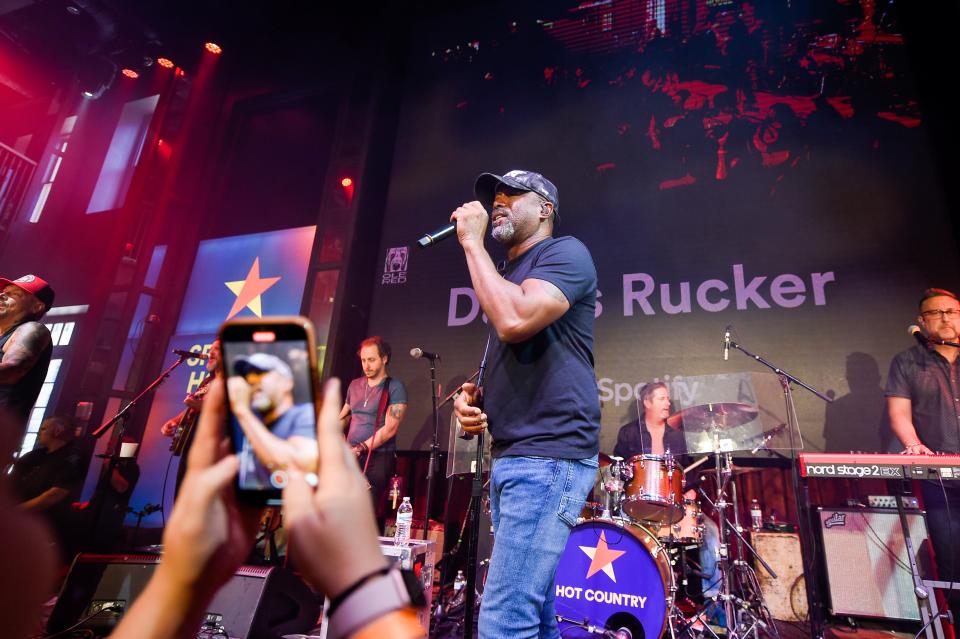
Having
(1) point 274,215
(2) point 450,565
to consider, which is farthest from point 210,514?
(1) point 274,215

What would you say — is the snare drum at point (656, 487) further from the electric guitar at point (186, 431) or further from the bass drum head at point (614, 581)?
the electric guitar at point (186, 431)

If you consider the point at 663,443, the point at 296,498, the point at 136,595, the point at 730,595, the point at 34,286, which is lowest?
the point at 136,595

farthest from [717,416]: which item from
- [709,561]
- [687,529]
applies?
[709,561]

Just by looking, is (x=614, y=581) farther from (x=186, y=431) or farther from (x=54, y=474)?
(x=54, y=474)

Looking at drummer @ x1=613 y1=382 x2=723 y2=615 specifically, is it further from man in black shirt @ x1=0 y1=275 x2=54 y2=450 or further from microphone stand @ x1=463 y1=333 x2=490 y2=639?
man in black shirt @ x1=0 y1=275 x2=54 y2=450

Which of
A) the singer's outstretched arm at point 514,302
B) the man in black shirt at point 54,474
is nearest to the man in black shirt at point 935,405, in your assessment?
the singer's outstretched arm at point 514,302

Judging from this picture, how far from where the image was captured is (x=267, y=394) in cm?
57

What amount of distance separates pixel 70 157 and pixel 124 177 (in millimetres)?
1582

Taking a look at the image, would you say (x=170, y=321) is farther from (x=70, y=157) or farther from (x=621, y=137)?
(x=621, y=137)

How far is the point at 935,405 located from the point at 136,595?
5.56 meters

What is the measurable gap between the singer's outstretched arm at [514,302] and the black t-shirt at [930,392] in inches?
152

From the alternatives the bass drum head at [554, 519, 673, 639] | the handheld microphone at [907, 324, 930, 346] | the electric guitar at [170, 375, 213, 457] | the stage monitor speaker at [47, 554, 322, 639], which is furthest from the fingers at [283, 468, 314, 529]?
the handheld microphone at [907, 324, 930, 346]

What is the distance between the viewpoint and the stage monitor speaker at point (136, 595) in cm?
299

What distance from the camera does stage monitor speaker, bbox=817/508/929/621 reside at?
159 inches
